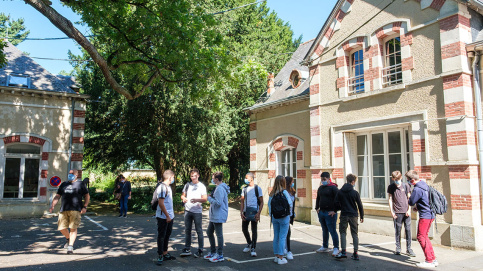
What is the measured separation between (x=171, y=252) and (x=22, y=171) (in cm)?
1043

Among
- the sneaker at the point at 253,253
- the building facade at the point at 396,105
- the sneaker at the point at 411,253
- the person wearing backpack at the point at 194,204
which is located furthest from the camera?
the building facade at the point at 396,105

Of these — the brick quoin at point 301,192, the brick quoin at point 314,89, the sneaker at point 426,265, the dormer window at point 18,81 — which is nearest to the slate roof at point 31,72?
the dormer window at point 18,81

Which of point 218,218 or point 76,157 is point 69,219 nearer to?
point 218,218

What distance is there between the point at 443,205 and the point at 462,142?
236 centimetres

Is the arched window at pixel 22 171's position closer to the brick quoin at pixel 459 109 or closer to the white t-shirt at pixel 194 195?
the white t-shirt at pixel 194 195

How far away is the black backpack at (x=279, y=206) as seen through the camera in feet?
22.6

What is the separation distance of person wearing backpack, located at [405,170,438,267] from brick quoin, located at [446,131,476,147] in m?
2.30

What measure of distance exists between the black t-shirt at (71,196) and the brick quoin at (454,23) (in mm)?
10008

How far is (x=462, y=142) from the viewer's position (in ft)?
28.5

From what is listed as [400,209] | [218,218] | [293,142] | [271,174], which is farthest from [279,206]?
[271,174]

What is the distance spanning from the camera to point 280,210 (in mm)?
6895

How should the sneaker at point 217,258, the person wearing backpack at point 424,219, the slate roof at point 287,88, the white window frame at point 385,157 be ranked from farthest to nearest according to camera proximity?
the slate roof at point 287,88, the white window frame at point 385,157, the sneaker at point 217,258, the person wearing backpack at point 424,219

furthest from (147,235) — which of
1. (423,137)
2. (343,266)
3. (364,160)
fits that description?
(423,137)

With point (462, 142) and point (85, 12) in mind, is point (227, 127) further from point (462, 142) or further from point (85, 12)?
point (462, 142)
